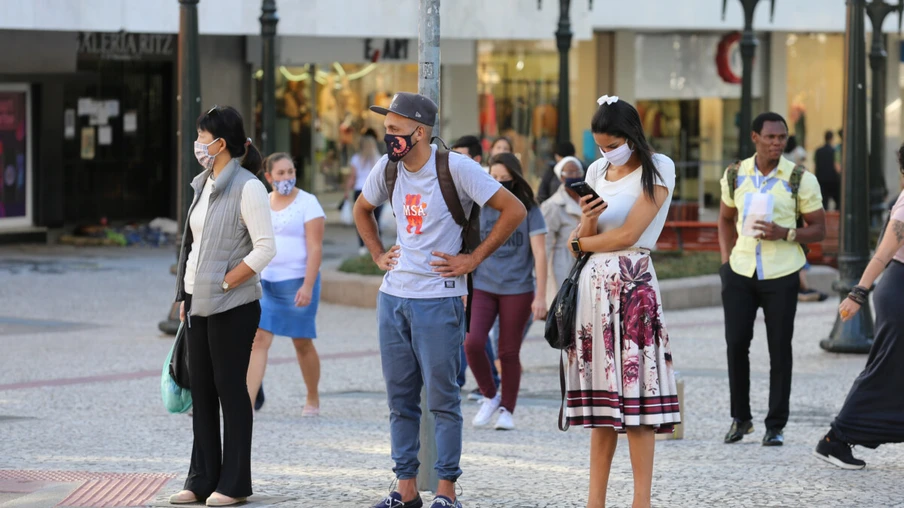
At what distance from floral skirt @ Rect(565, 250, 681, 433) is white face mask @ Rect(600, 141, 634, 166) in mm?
371

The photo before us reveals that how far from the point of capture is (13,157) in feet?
75.2

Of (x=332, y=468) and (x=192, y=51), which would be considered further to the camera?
(x=192, y=51)

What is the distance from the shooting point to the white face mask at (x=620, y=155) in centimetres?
605

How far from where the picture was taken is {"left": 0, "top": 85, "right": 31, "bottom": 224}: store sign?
74.3ft

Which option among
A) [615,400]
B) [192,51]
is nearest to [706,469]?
[615,400]

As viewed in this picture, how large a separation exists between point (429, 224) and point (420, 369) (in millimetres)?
644

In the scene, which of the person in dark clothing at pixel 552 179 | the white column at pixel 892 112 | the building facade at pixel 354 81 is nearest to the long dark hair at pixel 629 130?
the person in dark clothing at pixel 552 179

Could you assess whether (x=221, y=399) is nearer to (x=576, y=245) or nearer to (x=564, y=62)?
(x=576, y=245)

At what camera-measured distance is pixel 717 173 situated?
3275 cm

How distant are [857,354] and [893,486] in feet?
18.0

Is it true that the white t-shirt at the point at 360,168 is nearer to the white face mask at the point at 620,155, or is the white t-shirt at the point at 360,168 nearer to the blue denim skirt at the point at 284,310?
the blue denim skirt at the point at 284,310

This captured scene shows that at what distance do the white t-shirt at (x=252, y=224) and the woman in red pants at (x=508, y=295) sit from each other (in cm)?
284

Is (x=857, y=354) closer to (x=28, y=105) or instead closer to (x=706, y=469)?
(x=706, y=469)

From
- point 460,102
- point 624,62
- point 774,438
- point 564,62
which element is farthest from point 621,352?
point 624,62
